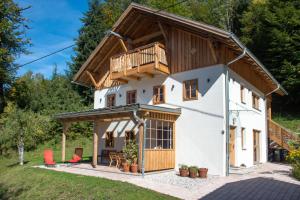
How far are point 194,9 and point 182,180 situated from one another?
1308 inches

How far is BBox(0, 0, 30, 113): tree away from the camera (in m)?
26.9

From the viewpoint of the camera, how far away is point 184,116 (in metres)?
15.1

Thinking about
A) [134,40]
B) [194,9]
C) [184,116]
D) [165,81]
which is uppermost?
[194,9]

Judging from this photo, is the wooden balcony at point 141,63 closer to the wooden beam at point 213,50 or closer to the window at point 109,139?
the wooden beam at point 213,50

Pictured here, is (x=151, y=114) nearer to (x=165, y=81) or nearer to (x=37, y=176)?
(x=165, y=81)

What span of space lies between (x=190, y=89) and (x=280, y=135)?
9.30 metres

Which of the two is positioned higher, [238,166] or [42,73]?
[42,73]

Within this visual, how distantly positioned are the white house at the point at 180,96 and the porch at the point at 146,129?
0.14ft

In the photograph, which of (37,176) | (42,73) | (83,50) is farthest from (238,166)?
(42,73)

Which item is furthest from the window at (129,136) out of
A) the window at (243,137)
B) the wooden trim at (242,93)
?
the wooden trim at (242,93)

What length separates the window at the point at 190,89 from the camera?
1483cm

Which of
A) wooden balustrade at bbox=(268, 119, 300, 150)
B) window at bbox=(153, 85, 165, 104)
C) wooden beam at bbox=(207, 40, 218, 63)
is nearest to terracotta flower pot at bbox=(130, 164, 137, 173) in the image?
window at bbox=(153, 85, 165, 104)

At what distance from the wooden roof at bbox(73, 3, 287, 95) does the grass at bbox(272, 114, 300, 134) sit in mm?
6404

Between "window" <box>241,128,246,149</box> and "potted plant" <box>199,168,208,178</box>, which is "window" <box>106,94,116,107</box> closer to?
"window" <box>241,128,246,149</box>
